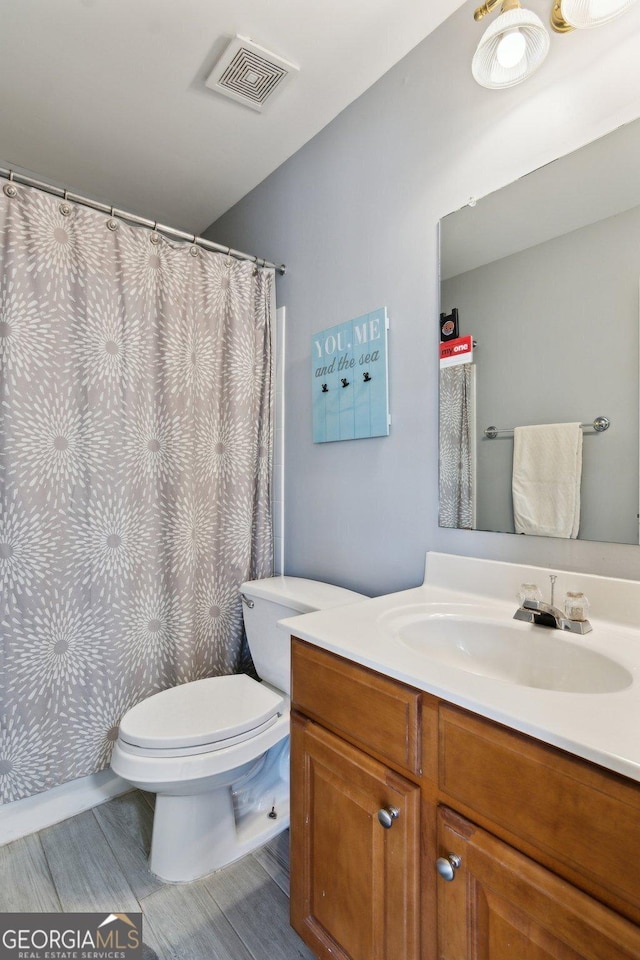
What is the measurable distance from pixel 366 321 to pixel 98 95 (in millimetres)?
1209

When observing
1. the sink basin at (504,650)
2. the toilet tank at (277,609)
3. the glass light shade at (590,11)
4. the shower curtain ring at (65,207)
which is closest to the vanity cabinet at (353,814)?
the sink basin at (504,650)

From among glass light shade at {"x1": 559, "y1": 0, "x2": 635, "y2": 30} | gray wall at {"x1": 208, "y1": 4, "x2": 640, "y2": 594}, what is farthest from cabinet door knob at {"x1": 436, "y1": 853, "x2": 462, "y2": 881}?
glass light shade at {"x1": 559, "y1": 0, "x2": 635, "y2": 30}

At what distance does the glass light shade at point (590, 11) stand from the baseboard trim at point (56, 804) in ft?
7.92

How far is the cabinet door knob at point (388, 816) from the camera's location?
791mm

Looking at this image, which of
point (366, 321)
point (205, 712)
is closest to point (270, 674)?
point (205, 712)

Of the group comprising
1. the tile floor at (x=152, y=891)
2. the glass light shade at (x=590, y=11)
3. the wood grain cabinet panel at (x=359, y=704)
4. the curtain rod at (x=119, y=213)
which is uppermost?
the glass light shade at (x=590, y=11)

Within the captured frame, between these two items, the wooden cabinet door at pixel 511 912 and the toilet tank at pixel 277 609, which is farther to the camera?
the toilet tank at pixel 277 609

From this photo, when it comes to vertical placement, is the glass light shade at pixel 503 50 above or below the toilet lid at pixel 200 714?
above

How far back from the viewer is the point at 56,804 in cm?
155

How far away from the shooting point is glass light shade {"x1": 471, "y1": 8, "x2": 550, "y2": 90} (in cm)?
101

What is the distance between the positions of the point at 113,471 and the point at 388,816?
129 cm

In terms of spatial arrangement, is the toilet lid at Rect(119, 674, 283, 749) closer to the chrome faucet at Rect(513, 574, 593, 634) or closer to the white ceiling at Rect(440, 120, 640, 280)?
the chrome faucet at Rect(513, 574, 593, 634)

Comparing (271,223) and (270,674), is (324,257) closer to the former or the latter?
(271,223)

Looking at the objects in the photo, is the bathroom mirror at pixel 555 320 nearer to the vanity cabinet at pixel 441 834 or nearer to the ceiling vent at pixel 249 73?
the vanity cabinet at pixel 441 834
